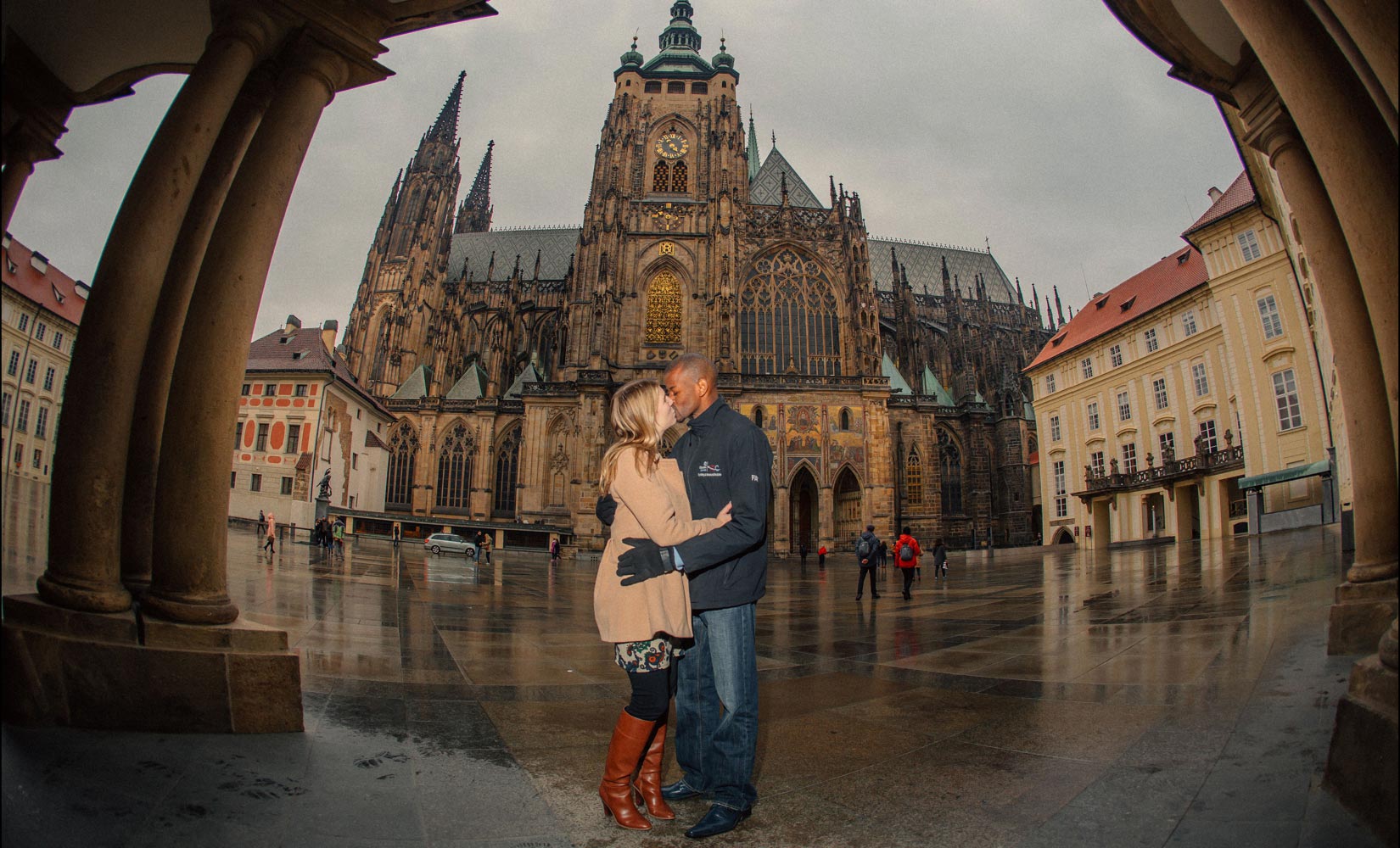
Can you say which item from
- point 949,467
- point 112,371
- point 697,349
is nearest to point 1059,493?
point 949,467

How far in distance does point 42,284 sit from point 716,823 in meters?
2.88

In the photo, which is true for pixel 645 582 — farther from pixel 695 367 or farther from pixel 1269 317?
pixel 1269 317

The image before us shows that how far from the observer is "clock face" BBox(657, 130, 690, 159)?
133 ft

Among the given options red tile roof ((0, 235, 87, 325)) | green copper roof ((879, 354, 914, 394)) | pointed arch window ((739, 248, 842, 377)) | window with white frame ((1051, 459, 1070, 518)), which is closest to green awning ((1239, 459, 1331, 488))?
window with white frame ((1051, 459, 1070, 518))

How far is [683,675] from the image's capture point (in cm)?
265

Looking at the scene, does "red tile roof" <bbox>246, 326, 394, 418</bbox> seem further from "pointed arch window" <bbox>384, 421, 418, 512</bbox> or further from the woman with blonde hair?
the woman with blonde hair

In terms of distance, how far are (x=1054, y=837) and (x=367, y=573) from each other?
13723mm

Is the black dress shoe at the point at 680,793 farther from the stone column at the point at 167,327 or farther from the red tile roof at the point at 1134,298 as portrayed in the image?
the red tile roof at the point at 1134,298

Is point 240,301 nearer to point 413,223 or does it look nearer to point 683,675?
point 683,675

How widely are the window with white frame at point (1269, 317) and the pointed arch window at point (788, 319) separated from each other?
712 inches

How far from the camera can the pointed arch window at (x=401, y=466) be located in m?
43.6

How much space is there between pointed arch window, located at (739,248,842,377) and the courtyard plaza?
102 feet

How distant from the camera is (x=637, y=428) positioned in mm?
2465

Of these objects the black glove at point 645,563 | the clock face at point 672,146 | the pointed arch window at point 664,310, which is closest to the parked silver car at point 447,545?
the pointed arch window at point 664,310
